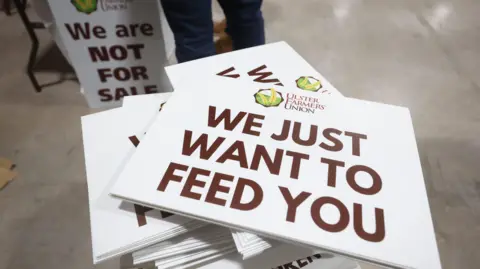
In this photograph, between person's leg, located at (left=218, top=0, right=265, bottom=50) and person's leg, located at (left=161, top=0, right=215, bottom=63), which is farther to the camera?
person's leg, located at (left=218, top=0, right=265, bottom=50)

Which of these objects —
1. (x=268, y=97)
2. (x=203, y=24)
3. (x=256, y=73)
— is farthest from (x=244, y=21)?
(x=268, y=97)

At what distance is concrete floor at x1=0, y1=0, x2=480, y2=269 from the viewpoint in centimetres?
101

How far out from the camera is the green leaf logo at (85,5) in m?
1.04

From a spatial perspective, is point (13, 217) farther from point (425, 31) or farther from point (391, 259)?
point (425, 31)

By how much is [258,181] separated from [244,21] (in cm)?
56

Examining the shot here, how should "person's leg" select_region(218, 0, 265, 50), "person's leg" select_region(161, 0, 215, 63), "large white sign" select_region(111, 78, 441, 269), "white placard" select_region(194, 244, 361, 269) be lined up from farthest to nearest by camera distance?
"person's leg" select_region(218, 0, 265, 50) < "person's leg" select_region(161, 0, 215, 63) < "white placard" select_region(194, 244, 361, 269) < "large white sign" select_region(111, 78, 441, 269)

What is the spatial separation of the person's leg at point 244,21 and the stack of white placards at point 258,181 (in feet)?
1.09

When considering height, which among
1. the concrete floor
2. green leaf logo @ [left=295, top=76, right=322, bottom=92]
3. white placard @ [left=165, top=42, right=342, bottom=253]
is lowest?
the concrete floor

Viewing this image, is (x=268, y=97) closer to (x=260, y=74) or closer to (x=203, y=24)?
(x=260, y=74)

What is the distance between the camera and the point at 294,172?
0.49m

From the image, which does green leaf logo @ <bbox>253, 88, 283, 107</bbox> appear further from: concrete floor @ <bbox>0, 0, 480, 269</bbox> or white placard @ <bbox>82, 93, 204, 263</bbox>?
concrete floor @ <bbox>0, 0, 480, 269</bbox>

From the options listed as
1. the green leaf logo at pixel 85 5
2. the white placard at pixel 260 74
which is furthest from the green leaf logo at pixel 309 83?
the green leaf logo at pixel 85 5

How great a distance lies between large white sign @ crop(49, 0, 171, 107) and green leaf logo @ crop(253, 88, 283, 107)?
1.99 feet

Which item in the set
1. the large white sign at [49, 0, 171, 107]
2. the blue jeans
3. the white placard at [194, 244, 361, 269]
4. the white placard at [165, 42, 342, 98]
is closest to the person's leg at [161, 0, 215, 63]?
the blue jeans
